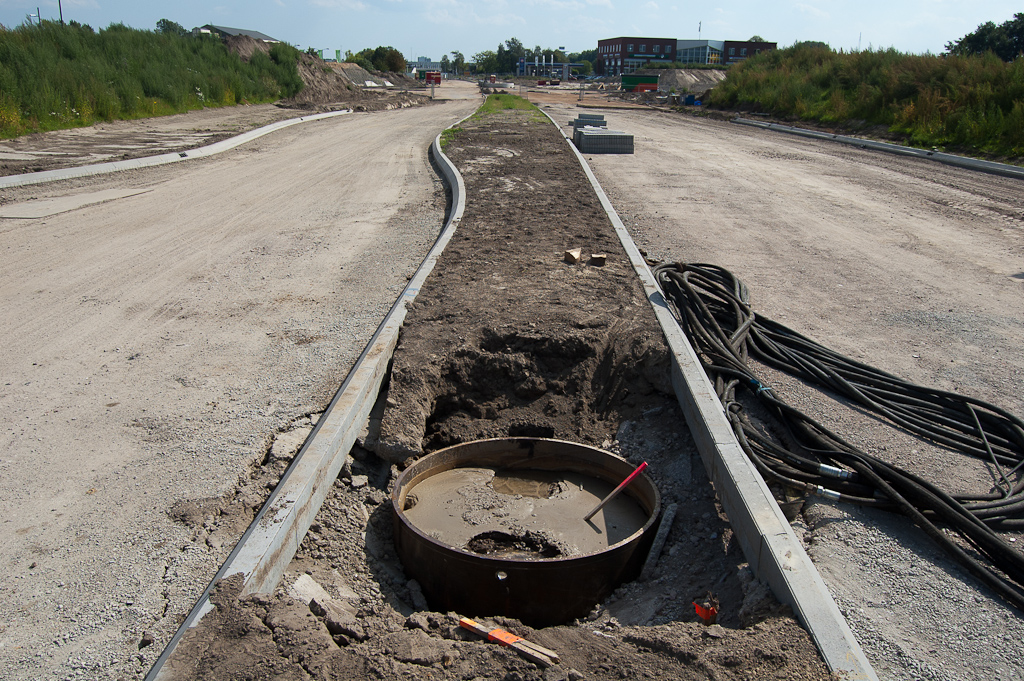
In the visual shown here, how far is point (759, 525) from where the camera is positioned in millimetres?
3275

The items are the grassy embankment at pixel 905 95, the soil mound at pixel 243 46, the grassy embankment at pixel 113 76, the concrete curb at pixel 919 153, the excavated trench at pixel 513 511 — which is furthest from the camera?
the soil mound at pixel 243 46

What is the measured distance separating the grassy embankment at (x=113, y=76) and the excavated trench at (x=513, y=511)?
675 inches

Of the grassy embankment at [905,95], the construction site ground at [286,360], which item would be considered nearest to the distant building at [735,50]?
the grassy embankment at [905,95]

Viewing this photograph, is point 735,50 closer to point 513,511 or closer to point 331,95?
point 331,95

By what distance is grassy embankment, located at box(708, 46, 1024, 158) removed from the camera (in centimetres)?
1933

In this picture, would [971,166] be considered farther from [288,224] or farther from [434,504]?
[434,504]

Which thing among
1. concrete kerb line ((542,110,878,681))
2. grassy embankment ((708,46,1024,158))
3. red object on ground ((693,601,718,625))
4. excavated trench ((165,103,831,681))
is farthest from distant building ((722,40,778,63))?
red object on ground ((693,601,718,625))

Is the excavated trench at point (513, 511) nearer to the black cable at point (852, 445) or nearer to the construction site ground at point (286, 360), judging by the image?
the construction site ground at point (286, 360)

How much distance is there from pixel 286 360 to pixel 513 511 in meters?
2.25

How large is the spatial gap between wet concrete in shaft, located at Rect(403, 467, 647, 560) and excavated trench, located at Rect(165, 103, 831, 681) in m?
0.02

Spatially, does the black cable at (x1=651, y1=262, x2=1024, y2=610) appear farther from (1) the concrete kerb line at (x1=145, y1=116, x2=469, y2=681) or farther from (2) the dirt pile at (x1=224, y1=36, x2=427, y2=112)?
(2) the dirt pile at (x1=224, y1=36, x2=427, y2=112)

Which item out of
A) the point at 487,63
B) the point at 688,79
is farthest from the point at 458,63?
the point at 688,79

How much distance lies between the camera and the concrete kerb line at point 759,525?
2.60 metres

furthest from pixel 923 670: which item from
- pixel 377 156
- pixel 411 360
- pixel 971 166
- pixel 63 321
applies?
pixel 971 166
